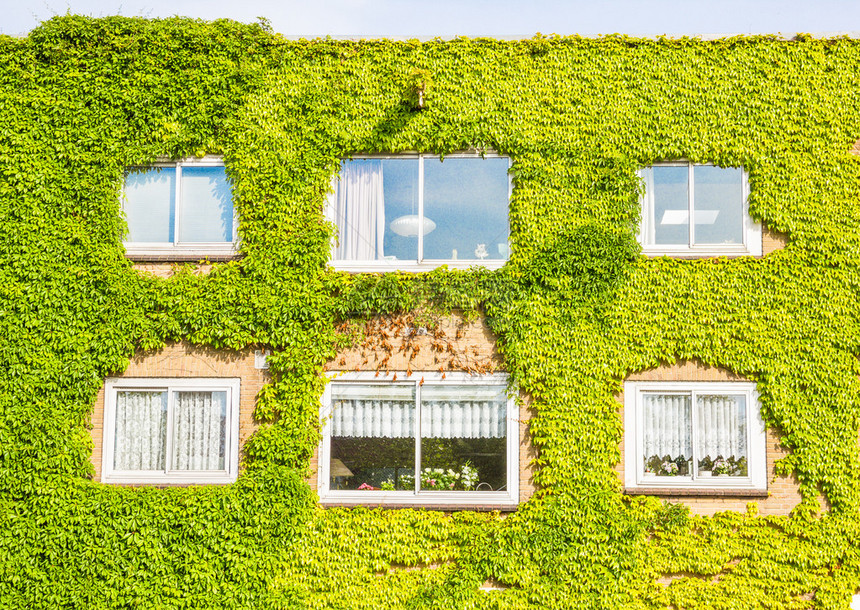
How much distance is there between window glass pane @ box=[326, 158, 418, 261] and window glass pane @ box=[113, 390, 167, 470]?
3264mm

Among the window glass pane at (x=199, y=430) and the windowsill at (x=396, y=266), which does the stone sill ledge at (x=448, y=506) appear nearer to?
the window glass pane at (x=199, y=430)

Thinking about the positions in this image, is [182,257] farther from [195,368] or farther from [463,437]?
[463,437]

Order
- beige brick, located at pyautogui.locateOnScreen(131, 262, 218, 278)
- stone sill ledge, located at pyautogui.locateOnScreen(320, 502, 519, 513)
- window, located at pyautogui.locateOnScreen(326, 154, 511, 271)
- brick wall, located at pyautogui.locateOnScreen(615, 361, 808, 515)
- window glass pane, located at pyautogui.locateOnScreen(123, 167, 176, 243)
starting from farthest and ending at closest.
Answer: window glass pane, located at pyautogui.locateOnScreen(123, 167, 176, 243)
window, located at pyautogui.locateOnScreen(326, 154, 511, 271)
beige brick, located at pyautogui.locateOnScreen(131, 262, 218, 278)
stone sill ledge, located at pyautogui.locateOnScreen(320, 502, 519, 513)
brick wall, located at pyautogui.locateOnScreen(615, 361, 808, 515)

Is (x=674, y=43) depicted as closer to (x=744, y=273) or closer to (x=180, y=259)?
(x=744, y=273)

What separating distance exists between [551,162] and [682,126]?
1.85 meters

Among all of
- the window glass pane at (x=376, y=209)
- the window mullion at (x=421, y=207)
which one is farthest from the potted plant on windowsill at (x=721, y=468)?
the window glass pane at (x=376, y=209)

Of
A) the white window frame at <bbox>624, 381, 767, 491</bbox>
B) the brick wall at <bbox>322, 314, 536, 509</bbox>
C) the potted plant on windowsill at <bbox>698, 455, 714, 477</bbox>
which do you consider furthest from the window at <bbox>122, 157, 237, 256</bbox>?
the potted plant on windowsill at <bbox>698, 455, 714, 477</bbox>

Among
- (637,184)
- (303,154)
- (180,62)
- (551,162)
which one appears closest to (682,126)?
(637,184)

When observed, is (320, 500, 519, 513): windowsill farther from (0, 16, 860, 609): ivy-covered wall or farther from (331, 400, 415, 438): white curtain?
(331, 400, 415, 438): white curtain

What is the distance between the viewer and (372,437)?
988cm

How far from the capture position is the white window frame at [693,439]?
9.50 metres

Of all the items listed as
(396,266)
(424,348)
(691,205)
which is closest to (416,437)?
(424,348)

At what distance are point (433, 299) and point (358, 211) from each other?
171 cm

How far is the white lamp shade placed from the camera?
1030cm
